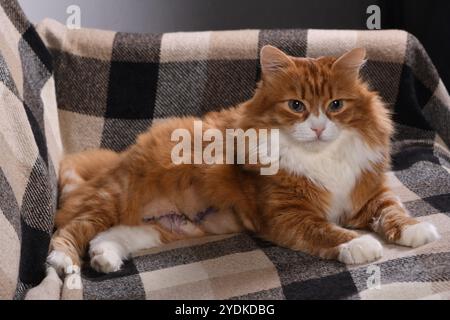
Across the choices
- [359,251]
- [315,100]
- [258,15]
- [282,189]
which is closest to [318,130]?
[315,100]

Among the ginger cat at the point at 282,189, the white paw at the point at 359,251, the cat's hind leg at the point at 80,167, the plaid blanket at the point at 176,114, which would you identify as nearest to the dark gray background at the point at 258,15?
the plaid blanket at the point at 176,114

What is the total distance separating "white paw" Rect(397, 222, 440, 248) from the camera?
1532 millimetres

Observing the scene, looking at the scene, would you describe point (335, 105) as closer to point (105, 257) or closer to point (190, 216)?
point (190, 216)

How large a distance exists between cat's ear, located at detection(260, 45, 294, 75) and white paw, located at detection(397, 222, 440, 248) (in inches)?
21.1

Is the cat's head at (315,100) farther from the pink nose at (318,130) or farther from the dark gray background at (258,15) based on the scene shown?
the dark gray background at (258,15)

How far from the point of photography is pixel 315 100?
1574 mm

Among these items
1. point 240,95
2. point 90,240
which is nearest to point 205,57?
point 240,95

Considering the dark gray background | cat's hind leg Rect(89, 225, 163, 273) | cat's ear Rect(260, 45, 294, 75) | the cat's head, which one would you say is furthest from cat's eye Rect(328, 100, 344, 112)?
the dark gray background

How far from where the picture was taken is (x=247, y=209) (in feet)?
5.53

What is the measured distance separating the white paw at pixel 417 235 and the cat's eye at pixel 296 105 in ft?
1.35

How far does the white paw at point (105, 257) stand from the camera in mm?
1521

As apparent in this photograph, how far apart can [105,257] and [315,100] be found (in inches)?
26.6
